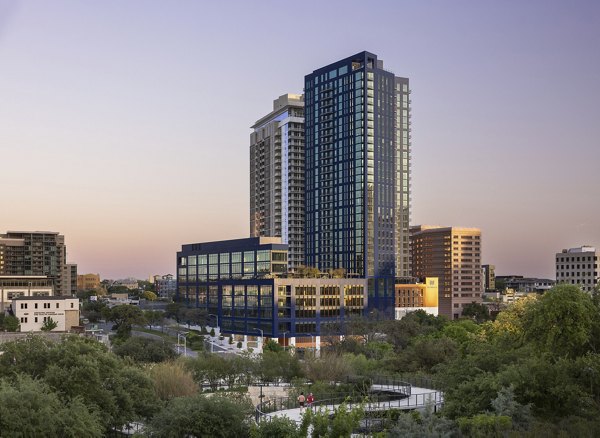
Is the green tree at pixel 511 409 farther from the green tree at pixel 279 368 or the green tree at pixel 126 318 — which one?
the green tree at pixel 126 318

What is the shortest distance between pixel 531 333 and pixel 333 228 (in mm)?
148829

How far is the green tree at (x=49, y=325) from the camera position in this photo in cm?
12249

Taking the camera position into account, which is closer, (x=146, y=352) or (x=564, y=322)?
(x=564, y=322)

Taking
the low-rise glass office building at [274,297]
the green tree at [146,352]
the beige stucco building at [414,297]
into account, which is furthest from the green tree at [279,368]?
the beige stucco building at [414,297]

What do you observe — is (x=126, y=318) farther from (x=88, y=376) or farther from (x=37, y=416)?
(x=37, y=416)

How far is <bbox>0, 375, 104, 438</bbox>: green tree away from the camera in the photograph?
33.6 meters

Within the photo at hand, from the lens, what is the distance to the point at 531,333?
47406mm

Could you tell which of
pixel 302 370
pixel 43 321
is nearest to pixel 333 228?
pixel 43 321

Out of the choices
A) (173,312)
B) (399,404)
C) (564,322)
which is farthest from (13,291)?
(564,322)

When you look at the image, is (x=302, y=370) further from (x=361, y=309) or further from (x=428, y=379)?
(x=361, y=309)

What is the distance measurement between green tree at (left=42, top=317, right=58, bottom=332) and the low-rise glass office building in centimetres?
3954

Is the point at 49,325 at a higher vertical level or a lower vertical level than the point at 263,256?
lower

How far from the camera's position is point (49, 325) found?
124m

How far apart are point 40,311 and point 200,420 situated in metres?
100
